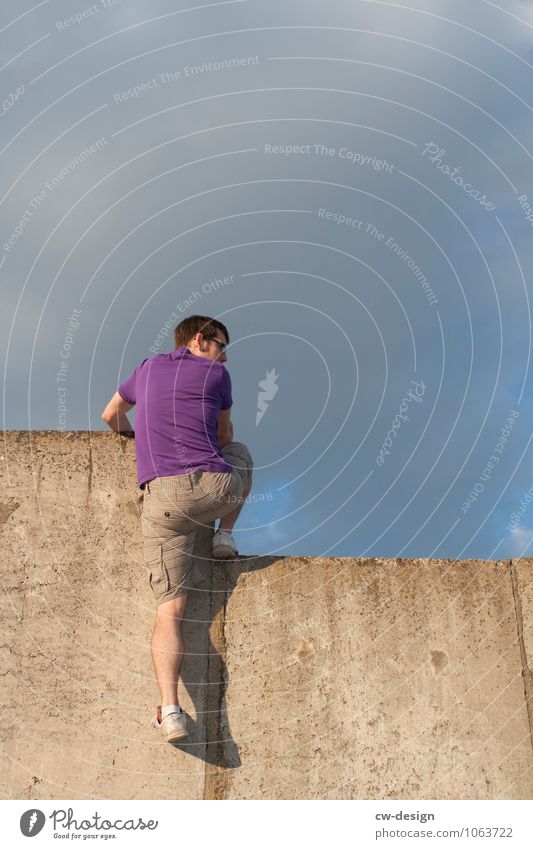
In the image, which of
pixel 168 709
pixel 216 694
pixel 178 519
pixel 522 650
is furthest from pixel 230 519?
pixel 522 650

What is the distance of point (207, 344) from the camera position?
584 cm

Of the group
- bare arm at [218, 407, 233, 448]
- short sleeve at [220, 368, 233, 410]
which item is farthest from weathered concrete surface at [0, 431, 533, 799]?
short sleeve at [220, 368, 233, 410]

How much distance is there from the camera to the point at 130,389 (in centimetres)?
574

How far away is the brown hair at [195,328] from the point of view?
19.2ft

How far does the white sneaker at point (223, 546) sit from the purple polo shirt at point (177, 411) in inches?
18.4

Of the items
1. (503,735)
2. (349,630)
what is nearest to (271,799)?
(349,630)

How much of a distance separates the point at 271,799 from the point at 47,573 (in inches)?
83.7

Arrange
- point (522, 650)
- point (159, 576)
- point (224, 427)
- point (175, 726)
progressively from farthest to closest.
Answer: point (224, 427) → point (522, 650) → point (159, 576) → point (175, 726)

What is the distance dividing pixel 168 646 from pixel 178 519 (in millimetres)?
841

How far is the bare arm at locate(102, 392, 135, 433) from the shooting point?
19.0ft

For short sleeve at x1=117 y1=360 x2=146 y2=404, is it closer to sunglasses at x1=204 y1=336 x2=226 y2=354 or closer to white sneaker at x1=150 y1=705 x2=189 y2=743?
sunglasses at x1=204 y1=336 x2=226 y2=354

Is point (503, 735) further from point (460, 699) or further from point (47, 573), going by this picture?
point (47, 573)

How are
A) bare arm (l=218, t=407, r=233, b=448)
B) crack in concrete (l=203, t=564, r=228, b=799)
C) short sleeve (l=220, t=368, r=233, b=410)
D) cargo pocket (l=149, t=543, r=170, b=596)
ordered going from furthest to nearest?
1. bare arm (l=218, t=407, r=233, b=448)
2. short sleeve (l=220, t=368, r=233, b=410)
3. cargo pocket (l=149, t=543, r=170, b=596)
4. crack in concrete (l=203, t=564, r=228, b=799)

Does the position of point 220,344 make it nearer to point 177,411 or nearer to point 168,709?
point 177,411
